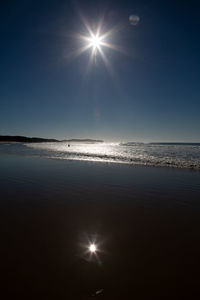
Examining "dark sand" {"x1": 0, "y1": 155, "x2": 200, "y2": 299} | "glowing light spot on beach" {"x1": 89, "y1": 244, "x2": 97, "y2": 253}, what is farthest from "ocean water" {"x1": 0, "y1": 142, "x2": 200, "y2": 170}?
"glowing light spot on beach" {"x1": 89, "y1": 244, "x2": 97, "y2": 253}

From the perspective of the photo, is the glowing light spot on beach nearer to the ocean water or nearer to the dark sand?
the dark sand

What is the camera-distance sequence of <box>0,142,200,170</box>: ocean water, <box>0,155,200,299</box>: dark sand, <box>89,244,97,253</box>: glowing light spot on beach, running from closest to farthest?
1. <box>0,155,200,299</box>: dark sand
2. <box>89,244,97,253</box>: glowing light spot on beach
3. <box>0,142,200,170</box>: ocean water

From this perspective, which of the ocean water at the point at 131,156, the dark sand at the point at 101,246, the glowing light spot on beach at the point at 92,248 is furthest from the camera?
the ocean water at the point at 131,156

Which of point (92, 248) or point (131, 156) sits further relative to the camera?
point (131, 156)

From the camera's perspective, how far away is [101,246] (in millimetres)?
4258

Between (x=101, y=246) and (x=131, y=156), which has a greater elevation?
(x=131, y=156)

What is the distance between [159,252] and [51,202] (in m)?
4.90

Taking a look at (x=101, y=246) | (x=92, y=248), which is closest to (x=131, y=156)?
(x=101, y=246)

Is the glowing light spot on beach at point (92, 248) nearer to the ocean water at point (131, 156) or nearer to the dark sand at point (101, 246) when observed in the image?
the dark sand at point (101, 246)

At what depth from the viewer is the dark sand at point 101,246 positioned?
306 cm

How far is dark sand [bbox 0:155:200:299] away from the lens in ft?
10.0

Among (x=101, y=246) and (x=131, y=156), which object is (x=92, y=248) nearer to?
(x=101, y=246)

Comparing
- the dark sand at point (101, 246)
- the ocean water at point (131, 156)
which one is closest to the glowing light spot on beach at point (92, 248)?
the dark sand at point (101, 246)

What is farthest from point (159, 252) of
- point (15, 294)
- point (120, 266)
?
point (15, 294)
